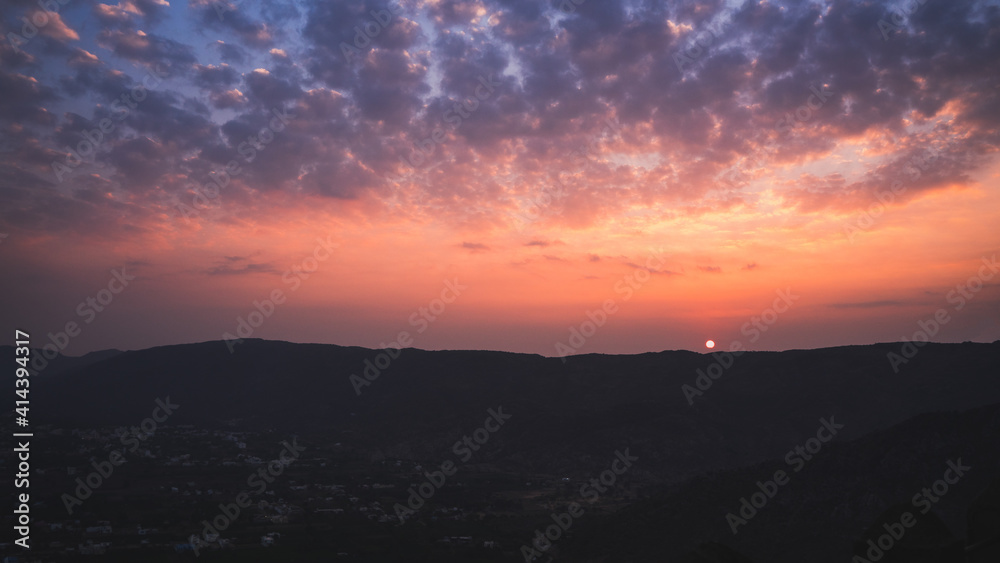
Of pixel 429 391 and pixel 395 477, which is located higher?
pixel 429 391

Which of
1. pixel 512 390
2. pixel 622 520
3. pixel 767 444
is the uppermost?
pixel 512 390

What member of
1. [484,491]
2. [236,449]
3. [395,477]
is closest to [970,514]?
[484,491]

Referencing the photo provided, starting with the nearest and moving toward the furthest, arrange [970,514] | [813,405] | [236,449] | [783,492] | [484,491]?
[970,514]
[783,492]
[484,491]
[813,405]
[236,449]

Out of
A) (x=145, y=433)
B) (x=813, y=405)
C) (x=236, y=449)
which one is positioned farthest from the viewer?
(x=145, y=433)

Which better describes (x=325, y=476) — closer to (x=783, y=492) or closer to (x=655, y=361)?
(x=783, y=492)

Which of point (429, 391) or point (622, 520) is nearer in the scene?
point (622, 520)

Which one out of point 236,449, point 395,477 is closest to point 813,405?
point 395,477

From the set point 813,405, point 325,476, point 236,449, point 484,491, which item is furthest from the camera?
point 236,449

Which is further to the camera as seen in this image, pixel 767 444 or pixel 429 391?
pixel 429 391

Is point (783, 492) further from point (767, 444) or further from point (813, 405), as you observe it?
point (813, 405)

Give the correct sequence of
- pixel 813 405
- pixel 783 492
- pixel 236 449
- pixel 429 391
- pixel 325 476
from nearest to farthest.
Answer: pixel 783 492 < pixel 325 476 < pixel 813 405 < pixel 236 449 < pixel 429 391
